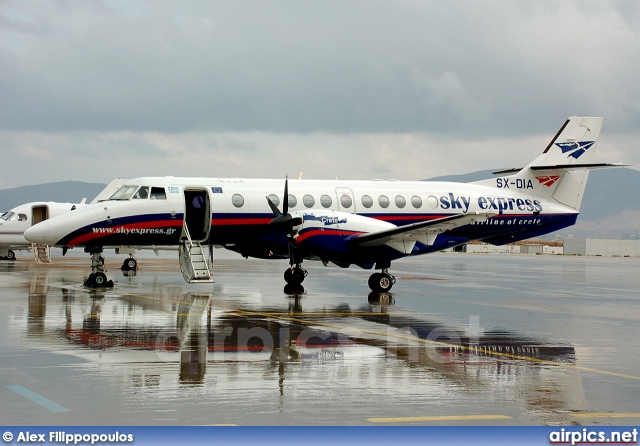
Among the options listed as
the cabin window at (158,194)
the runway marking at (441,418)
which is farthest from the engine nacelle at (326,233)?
the runway marking at (441,418)

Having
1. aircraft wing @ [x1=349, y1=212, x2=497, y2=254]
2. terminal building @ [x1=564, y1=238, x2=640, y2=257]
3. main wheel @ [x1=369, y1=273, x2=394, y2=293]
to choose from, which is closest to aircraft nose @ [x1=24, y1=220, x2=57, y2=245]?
aircraft wing @ [x1=349, y1=212, x2=497, y2=254]

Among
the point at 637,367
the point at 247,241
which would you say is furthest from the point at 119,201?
the point at 637,367

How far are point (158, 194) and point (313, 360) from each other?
47.8ft

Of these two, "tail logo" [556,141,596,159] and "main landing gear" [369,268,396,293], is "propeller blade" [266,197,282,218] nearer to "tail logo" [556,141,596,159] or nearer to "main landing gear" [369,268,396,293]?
"main landing gear" [369,268,396,293]

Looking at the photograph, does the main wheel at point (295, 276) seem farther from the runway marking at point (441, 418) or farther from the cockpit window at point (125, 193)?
the runway marking at point (441, 418)

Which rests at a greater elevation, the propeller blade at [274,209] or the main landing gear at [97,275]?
the propeller blade at [274,209]

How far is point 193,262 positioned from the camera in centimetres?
2261

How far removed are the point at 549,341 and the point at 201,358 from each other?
6.14 m

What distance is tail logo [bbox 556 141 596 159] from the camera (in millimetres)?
28766

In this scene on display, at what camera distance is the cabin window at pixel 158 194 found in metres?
24.2

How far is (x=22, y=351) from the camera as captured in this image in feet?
37.0

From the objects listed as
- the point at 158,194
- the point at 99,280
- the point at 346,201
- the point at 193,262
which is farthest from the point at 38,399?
the point at 346,201

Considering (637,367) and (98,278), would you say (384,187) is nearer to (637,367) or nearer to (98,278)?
(98,278)

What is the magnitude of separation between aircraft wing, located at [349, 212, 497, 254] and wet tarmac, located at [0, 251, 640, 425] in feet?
5.95
